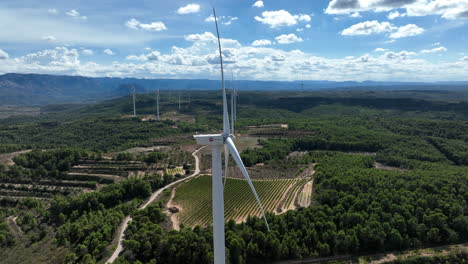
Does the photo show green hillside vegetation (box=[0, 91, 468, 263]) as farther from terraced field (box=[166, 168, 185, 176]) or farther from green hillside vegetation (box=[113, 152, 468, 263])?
terraced field (box=[166, 168, 185, 176])

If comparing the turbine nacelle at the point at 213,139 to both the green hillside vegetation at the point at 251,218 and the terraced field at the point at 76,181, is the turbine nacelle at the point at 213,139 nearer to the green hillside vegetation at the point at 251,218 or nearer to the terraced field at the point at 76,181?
the green hillside vegetation at the point at 251,218

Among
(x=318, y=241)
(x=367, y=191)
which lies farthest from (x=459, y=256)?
(x=318, y=241)

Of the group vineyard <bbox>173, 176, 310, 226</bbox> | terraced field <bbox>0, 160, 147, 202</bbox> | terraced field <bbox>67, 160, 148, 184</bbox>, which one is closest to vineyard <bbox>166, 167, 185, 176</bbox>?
vineyard <bbox>173, 176, 310, 226</bbox>

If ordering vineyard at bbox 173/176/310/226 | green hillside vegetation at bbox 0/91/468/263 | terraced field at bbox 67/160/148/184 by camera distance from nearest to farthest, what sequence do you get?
green hillside vegetation at bbox 0/91/468/263
vineyard at bbox 173/176/310/226
terraced field at bbox 67/160/148/184

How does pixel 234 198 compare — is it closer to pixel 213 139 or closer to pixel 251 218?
pixel 251 218

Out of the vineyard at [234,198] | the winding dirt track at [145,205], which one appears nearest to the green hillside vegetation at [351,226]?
the winding dirt track at [145,205]

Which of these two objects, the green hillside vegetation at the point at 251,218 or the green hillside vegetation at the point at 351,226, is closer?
the green hillside vegetation at the point at 351,226

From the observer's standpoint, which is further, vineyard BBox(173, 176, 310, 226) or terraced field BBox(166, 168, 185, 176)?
terraced field BBox(166, 168, 185, 176)

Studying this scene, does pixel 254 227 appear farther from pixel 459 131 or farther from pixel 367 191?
pixel 459 131

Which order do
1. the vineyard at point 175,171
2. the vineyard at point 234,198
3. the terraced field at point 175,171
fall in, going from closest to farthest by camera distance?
1. the vineyard at point 234,198
2. the vineyard at point 175,171
3. the terraced field at point 175,171
